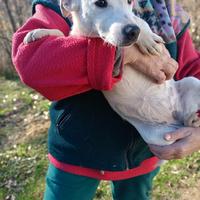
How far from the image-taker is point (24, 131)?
4398 mm

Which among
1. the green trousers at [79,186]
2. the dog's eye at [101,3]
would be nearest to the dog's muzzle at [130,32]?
the dog's eye at [101,3]

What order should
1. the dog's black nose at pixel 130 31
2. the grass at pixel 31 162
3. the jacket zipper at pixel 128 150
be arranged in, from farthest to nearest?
the grass at pixel 31 162, the jacket zipper at pixel 128 150, the dog's black nose at pixel 130 31

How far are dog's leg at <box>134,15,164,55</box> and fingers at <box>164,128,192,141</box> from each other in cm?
34

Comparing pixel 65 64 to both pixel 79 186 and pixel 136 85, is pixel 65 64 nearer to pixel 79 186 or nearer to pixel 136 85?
pixel 136 85

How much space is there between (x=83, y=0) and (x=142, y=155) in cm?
80

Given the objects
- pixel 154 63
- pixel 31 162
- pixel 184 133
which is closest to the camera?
pixel 154 63

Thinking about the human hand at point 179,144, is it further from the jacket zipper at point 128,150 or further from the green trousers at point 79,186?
the green trousers at point 79,186

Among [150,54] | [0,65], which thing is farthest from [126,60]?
[0,65]

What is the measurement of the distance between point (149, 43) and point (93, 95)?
361 millimetres

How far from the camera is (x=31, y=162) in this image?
3.84m

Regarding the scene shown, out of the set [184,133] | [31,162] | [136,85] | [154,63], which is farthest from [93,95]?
[31,162]

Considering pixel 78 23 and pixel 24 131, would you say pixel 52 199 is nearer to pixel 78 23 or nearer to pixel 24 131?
pixel 78 23

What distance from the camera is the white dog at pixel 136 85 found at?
1587 mm

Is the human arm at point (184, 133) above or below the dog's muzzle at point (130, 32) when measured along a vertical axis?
below
